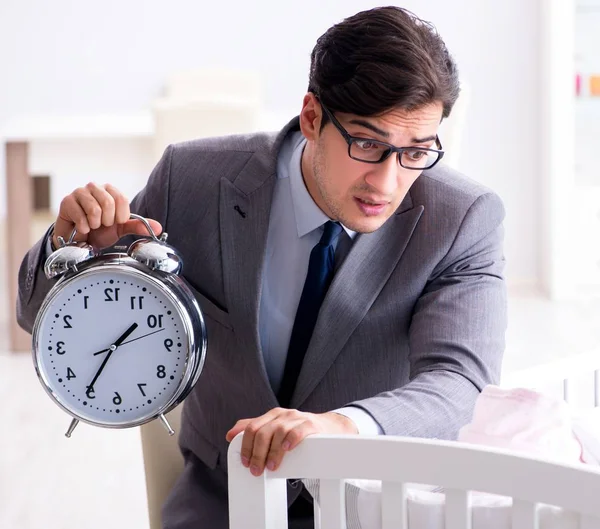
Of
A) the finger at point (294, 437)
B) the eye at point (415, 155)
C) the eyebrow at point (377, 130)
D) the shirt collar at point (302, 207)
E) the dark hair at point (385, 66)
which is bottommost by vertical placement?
the finger at point (294, 437)

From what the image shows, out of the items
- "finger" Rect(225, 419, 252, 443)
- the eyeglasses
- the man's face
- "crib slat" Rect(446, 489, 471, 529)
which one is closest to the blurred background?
the man's face

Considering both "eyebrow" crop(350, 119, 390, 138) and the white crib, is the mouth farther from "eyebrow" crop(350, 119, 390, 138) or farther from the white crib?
the white crib

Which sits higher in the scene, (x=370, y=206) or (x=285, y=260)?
(x=370, y=206)

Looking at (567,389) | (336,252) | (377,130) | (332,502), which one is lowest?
(567,389)

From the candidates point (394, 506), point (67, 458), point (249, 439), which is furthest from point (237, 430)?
point (67, 458)

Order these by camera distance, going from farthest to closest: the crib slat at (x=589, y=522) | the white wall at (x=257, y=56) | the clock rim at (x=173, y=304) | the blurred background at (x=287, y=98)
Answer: the white wall at (x=257, y=56), the blurred background at (x=287, y=98), the clock rim at (x=173, y=304), the crib slat at (x=589, y=522)

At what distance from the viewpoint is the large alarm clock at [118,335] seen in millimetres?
1263

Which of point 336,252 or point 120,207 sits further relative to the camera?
point 336,252

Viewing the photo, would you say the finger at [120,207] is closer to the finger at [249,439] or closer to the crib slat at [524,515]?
the finger at [249,439]

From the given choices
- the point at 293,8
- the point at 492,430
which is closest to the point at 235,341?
the point at 492,430

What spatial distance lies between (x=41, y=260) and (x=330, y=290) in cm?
42

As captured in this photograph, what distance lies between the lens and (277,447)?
1.04 metres

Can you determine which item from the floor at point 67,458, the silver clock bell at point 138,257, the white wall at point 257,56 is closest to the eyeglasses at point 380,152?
the silver clock bell at point 138,257

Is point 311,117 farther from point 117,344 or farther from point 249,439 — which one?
point 249,439
